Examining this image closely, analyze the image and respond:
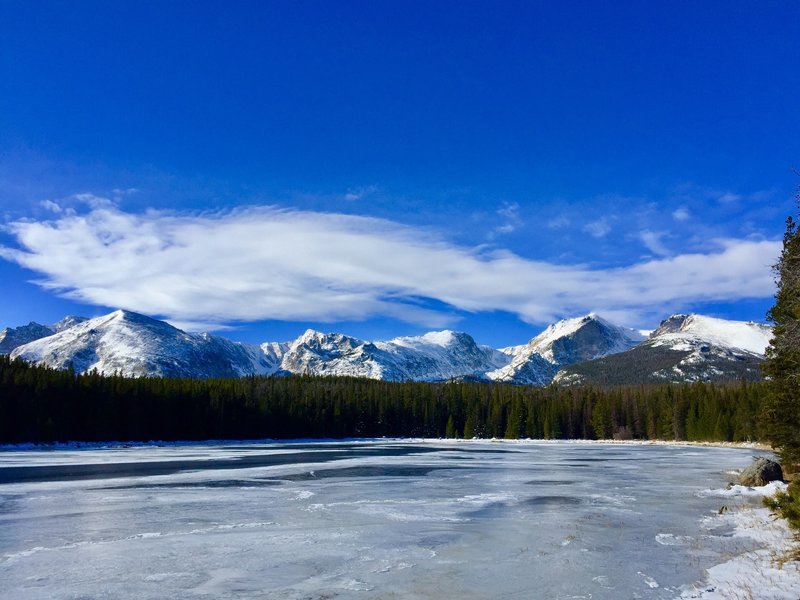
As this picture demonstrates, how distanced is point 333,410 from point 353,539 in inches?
4590

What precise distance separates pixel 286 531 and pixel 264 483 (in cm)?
1588

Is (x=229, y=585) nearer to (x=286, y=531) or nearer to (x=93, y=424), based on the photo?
(x=286, y=531)

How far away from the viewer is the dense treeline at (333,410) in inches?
3612

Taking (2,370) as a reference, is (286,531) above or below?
below

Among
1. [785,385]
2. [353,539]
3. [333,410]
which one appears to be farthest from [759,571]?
[333,410]

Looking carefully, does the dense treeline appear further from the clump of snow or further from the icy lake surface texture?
the clump of snow

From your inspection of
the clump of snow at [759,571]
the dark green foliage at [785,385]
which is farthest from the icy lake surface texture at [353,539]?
the dark green foliage at [785,385]

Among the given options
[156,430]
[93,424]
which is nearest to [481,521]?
[93,424]

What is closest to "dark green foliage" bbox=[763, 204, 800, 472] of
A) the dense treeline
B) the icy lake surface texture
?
the icy lake surface texture

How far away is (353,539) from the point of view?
1884 centimetres

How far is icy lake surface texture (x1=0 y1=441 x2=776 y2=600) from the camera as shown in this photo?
1362 cm

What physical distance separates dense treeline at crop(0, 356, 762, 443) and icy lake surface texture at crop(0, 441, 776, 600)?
63.7 m

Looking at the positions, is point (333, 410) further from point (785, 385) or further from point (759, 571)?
point (759, 571)

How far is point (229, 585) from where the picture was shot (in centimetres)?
1357
